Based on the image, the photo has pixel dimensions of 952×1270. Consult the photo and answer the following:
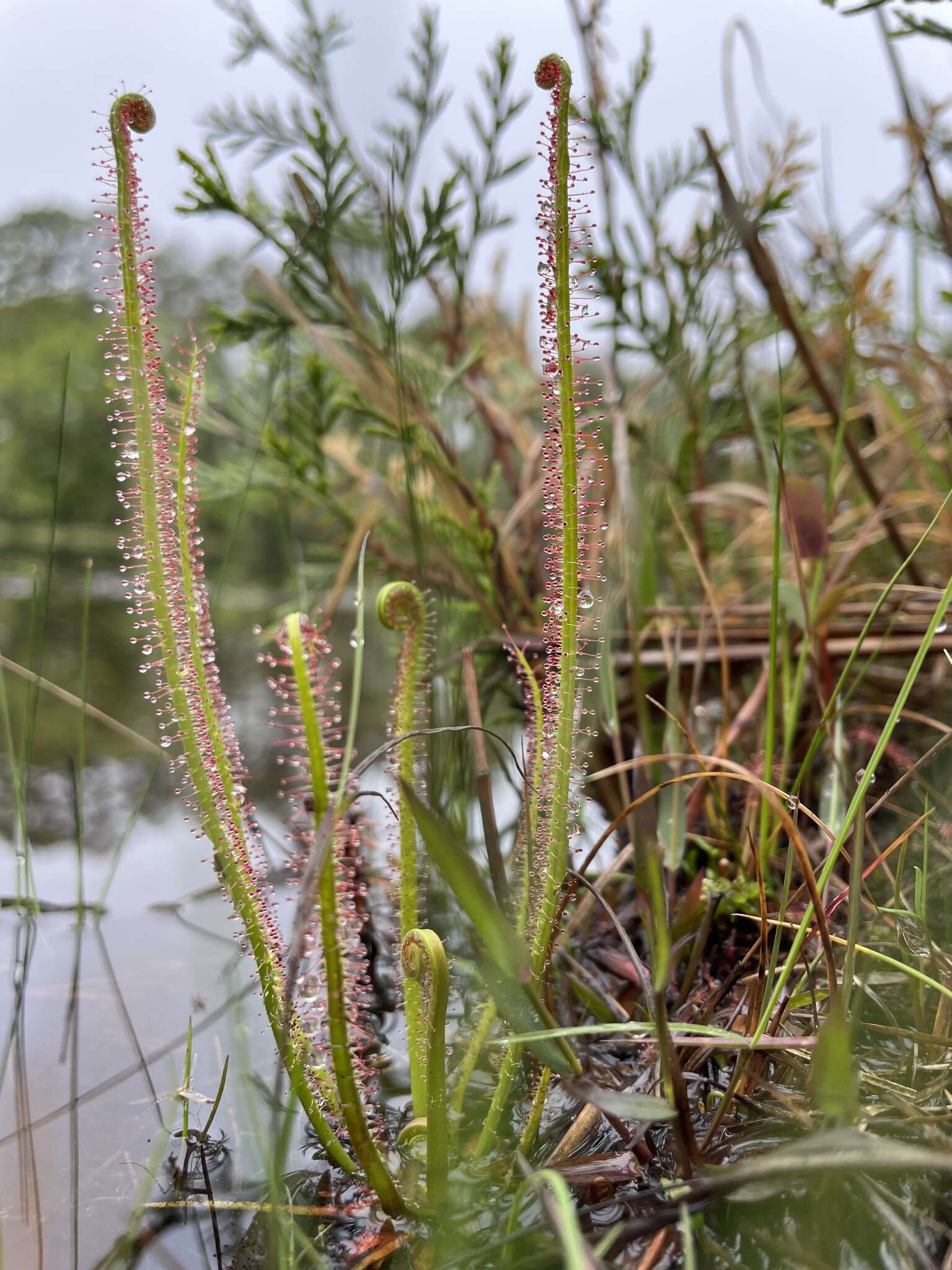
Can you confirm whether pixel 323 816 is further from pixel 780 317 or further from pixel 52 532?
pixel 780 317

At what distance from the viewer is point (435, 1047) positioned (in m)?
0.38

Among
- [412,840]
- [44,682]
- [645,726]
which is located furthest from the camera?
[44,682]

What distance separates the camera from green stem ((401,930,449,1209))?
37 cm

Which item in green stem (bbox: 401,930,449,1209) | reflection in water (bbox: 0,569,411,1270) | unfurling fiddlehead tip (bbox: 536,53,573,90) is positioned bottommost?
reflection in water (bbox: 0,569,411,1270)

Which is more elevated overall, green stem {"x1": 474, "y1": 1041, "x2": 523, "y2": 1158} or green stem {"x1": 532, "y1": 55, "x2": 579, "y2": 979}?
green stem {"x1": 532, "y1": 55, "x2": 579, "y2": 979}

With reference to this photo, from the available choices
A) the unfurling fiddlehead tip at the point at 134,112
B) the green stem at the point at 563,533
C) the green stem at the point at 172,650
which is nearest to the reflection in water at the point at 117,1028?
the green stem at the point at 172,650

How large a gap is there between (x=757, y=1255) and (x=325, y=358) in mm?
1336

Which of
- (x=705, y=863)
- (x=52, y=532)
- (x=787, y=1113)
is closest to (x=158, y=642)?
(x=52, y=532)

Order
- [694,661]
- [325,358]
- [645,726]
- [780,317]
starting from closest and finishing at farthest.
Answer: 1. [645,726]
2. [780,317]
3. [694,661]
4. [325,358]

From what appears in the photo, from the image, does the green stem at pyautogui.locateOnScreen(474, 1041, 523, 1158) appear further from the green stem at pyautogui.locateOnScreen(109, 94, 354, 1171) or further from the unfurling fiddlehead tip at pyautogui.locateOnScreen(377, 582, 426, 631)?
the unfurling fiddlehead tip at pyautogui.locateOnScreen(377, 582, 426, 631)

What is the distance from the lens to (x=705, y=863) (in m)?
0.76

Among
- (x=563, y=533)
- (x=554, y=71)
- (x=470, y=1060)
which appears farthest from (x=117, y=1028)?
(x=554, y=71)

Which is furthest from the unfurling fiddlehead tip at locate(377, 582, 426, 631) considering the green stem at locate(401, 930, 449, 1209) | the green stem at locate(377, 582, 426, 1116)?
the green stem at locate(401, 930, 449, 1209)

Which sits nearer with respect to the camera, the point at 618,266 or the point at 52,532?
the point at 52,532
